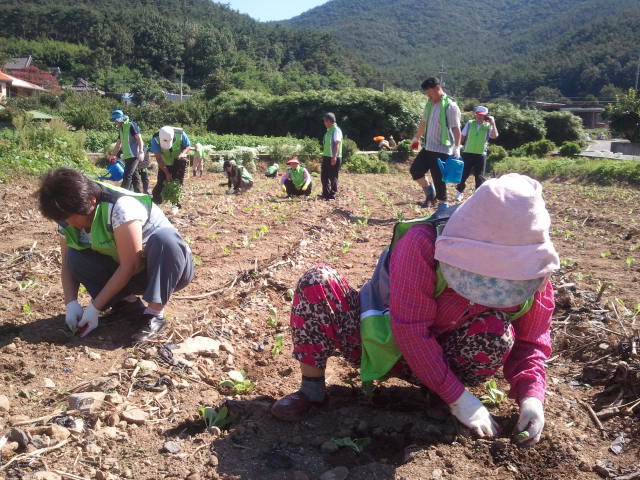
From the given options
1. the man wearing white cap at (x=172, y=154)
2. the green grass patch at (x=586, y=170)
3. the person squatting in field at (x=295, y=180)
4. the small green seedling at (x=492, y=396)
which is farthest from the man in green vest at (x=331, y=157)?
the green grass patch at (x=586, y=170)

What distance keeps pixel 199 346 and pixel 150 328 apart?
303mm

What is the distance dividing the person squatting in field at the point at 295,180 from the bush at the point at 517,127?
839 inches

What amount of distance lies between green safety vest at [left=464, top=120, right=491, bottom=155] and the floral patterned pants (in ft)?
21.4

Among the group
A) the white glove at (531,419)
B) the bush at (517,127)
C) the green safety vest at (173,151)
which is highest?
the bush at (517,127)

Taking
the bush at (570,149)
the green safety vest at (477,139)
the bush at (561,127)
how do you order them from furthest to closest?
the bush at (561,127), the bush at (570,149), the green safety vest at (477,139)

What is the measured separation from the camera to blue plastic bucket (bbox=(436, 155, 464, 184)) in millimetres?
6805

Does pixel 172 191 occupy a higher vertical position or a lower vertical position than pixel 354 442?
higher

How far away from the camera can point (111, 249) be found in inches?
107

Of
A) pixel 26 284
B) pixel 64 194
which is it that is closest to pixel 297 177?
pixel 26 284

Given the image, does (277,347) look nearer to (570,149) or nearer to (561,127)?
(570,149)

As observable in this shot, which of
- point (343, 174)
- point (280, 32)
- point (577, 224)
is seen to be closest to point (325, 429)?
point (577, 224)

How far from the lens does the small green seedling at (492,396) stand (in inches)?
83.5

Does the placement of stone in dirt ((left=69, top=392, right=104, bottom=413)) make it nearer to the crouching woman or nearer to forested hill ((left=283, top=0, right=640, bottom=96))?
the crouching woman

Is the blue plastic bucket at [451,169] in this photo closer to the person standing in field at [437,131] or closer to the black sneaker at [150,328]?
the person standing in field at [437,131]
